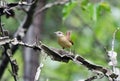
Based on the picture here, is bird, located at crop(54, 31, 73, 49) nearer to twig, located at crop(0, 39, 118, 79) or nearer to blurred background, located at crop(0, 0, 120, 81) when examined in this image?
twig, located at crop(0, 39, 118, 79)

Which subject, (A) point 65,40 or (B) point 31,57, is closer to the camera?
(A) point 65,40

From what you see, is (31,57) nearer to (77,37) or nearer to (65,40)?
(77,37)

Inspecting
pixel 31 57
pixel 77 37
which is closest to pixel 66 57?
pixel 31 57

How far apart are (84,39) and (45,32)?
1.43ft

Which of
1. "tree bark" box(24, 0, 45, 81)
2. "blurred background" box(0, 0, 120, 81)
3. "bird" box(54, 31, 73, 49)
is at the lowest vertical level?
"blurred background" box(0, 0, 120, 81)

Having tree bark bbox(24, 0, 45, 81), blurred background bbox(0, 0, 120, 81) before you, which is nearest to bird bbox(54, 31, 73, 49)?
tree bark bbox(24, 0, 45, 81)

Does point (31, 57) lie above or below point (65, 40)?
below

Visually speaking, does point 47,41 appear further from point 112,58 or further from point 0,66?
point 112,58

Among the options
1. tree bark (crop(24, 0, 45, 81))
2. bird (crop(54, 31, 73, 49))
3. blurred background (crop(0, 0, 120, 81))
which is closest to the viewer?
bird (crop(54, 31, 73, 49))

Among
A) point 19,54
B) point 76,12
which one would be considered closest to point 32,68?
point 19,54

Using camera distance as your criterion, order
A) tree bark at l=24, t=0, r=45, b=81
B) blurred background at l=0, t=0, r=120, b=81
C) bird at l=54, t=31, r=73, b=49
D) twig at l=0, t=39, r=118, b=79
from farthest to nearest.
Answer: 1. blurred background at l=0, t=0, r=120, b=81
2. tree bark at l=24, t=0, r=45, b=81
3. bird at l=54, t=31, r=73, b=49
4. twig at l=0, t=39, r=118, b=79

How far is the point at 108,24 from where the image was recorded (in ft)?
15.5

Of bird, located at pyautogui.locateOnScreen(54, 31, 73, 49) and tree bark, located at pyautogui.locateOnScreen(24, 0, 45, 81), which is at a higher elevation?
bird, located at pyautogui.locateOnScreen(54, 31, 73, 49)

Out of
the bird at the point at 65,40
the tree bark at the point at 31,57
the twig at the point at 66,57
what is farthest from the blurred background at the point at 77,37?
the twig at the point at 66,57
